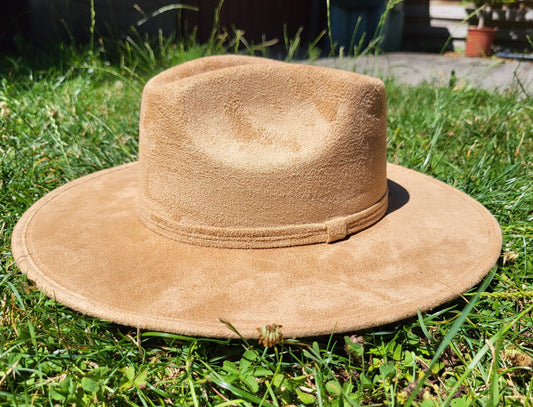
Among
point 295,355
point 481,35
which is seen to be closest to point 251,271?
point 295,355

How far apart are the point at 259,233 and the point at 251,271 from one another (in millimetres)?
148

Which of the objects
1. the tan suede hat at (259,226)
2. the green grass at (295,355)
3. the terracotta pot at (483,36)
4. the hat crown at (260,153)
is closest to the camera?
the green grass at (295,355)

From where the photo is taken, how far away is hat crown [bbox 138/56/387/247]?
165 centimetres

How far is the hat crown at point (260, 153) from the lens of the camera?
165cm

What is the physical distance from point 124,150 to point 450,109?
2363 millimetres

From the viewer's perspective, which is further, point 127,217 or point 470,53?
point 470,53

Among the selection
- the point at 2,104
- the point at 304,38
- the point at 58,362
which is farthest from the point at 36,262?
the point at 304,38

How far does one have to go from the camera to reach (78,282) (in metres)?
1.57

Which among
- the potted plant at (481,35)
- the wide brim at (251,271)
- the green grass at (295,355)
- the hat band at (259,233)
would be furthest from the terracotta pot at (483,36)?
the hat band at (259,233)

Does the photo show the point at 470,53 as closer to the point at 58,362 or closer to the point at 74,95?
the point at 74,95

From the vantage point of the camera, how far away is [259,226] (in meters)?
1.70

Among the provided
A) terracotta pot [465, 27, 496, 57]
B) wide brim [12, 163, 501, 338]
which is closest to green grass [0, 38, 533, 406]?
wide brim [12, 163, 501, 338]

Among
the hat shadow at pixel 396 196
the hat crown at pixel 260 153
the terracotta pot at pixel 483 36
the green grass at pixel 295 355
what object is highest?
the hat crown at pixel 260 153

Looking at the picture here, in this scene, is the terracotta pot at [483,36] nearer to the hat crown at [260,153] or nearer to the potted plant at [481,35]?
the potted plant at [481,35]
